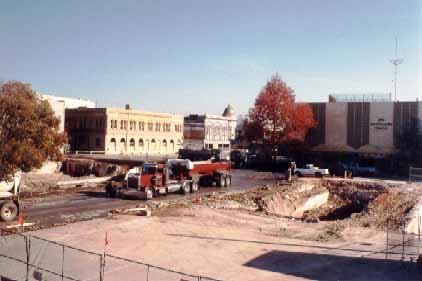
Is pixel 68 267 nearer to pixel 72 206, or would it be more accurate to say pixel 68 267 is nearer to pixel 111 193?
pixel 72 206

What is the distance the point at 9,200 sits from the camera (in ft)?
97.1

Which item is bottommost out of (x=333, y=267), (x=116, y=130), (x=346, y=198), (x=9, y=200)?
(x=346, y=198)

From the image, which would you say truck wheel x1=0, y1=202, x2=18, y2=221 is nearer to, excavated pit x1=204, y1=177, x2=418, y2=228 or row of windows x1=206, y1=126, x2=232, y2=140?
excavated pit x1=204, y1=177, x2=418, y2=228

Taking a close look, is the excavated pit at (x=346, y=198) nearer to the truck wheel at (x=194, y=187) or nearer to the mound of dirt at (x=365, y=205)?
the mound of dirt at (x=365, y=205)

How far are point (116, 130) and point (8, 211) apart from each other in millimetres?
59302

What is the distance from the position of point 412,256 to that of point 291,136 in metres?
50.4

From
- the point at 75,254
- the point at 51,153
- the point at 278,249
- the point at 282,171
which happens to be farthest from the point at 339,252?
the point at 282,171

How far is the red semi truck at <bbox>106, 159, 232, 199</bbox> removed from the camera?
3941 cm

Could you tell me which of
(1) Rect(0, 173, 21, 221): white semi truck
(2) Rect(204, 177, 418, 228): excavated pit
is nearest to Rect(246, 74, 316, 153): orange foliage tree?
(2) Rect(204, 177, 418, 228): excavated pit

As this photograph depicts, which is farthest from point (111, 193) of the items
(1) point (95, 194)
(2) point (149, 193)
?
(2) point (149, 193)

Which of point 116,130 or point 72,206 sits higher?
point 116,130

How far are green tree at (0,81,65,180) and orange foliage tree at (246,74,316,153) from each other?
42.2 metres

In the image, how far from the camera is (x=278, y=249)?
2406cm

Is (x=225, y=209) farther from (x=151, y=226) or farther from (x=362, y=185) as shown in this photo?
(x=362, y=185)
